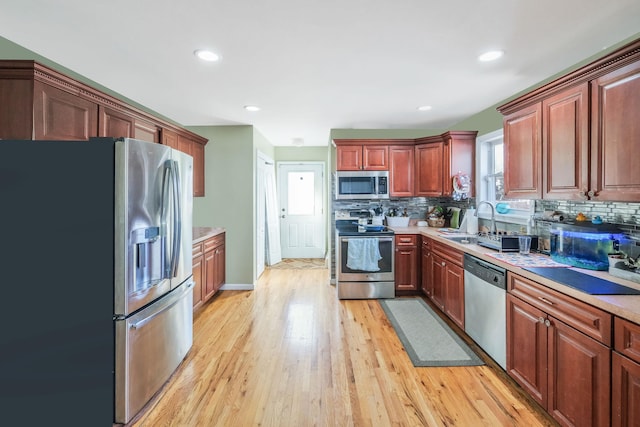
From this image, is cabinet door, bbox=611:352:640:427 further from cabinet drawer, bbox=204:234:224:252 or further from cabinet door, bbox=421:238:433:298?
cabinet drawer, bbox=204:234:224:252

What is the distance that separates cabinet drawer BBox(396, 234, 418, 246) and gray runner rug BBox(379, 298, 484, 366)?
739 millimetres

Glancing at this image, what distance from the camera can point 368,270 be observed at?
4.05 m

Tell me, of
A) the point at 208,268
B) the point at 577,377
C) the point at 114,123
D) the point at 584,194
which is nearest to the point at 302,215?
the point at 208,268

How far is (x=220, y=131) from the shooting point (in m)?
4.50

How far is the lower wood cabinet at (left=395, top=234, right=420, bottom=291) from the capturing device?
4.12 metres

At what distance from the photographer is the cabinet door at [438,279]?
343 centimetres

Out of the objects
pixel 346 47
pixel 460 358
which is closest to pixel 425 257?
pixel 460 358

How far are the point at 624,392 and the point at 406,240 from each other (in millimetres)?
2794

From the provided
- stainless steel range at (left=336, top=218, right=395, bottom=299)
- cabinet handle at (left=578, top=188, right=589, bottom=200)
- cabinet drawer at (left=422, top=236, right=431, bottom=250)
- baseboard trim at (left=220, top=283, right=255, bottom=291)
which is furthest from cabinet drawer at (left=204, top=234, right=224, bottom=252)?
cabinet handle at (left=578, top=188, right=589, bottom=200)

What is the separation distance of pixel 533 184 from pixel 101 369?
3.19 metres

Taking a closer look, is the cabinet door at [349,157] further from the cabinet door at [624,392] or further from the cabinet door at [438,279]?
the cabinet door at [624,392]

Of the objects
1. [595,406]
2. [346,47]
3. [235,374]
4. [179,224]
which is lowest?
[235,374]

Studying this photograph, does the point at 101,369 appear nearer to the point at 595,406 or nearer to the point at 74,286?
the point at 74,286

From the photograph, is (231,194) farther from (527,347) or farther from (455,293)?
(527,347)
